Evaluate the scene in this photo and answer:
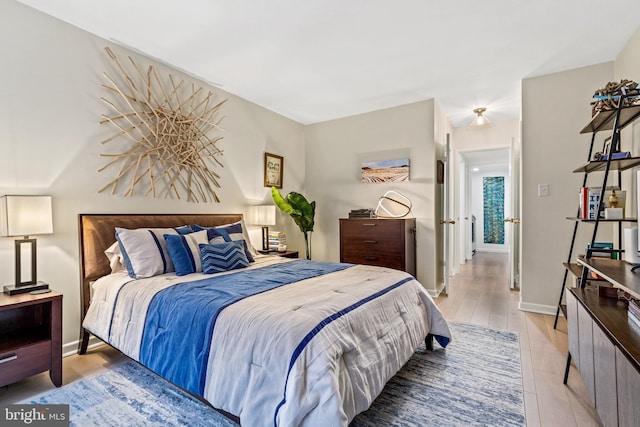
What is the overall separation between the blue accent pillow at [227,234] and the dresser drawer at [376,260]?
145cm

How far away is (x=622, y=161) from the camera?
2184 mm

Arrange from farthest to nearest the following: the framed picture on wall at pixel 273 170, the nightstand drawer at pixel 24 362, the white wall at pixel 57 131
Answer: the framed picture on wall at pixel 273 170
the white wall at pixel 57 131
the nightstand drawer at pixel 24 362

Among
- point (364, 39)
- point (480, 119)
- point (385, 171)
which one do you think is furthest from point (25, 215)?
point (480, 119)

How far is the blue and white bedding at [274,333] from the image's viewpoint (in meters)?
1.31

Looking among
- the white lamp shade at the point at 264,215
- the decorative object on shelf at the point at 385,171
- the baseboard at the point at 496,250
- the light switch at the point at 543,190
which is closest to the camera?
the light switch at the point at 543,190

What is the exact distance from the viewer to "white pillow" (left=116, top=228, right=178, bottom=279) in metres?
2.38

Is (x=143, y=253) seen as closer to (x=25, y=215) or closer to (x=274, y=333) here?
(x=25, y=215)

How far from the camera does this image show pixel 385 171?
14.3ft

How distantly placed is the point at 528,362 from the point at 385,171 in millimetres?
2686

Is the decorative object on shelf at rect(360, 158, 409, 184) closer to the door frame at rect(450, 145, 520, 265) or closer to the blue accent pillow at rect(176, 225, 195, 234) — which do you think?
the door frame at rect(450, 145, 520, 265)

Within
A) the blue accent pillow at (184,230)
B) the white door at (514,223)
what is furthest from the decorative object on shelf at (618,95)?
the blue accent pillow at (184,230)

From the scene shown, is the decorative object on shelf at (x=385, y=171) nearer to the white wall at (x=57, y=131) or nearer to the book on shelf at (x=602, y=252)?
the book on shelf at (x=602, y=252)

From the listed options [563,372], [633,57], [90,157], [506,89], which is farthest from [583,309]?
[90,157]

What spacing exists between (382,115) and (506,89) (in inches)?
57.7
